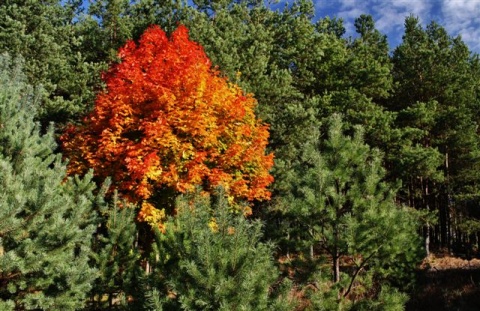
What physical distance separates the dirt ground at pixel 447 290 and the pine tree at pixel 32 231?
11.6 meters

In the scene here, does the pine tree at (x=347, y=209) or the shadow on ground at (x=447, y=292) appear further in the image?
the shadow on ground at (x=447, y=292)

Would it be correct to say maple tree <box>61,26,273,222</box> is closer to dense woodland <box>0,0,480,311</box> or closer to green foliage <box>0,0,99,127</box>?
dense woodland <box>0,0,480,311</box>

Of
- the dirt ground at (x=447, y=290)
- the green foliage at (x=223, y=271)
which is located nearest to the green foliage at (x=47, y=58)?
the green foliage at (x=223, y=271)

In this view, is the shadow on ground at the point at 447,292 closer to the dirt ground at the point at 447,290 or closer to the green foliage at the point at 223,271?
the dirt ground at the point at 447,290

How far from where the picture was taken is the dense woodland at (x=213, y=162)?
649 cm

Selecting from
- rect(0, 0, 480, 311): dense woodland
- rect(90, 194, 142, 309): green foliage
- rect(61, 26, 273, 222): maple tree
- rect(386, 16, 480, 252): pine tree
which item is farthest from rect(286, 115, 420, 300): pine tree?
rect(386, 16, 480, 252): pine tree

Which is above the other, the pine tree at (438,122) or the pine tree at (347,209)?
the pine tree at (438,122)

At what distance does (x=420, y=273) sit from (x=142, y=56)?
1426 cm

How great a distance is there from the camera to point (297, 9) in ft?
102

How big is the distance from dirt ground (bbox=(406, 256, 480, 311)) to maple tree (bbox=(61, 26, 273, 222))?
757 cm

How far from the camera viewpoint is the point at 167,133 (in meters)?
12.8

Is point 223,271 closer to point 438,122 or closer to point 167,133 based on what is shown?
point 167,133

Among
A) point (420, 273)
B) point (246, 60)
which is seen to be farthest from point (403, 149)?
point (246, 60)

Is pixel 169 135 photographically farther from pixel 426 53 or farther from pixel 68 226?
pixel 426 53
